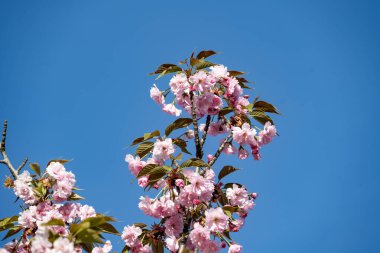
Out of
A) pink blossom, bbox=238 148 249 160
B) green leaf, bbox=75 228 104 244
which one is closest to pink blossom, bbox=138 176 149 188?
pink blossom, bbox=238 148 249 160

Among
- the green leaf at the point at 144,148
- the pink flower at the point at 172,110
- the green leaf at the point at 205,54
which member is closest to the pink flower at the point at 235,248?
the green leaf at the point at 144,148

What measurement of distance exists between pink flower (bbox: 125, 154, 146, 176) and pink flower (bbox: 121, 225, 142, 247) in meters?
0.60

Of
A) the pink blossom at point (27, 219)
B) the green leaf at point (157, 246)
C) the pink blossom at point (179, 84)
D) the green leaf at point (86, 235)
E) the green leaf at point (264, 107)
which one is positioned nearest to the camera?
the green leaf at point (86, 235)

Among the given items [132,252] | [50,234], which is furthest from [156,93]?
[50,234]

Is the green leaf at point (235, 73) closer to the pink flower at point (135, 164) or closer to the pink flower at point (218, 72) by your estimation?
the pink flower at point (218, 72)

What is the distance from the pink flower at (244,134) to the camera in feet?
12.9

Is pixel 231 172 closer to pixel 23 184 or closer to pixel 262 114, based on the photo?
pixel 262 114

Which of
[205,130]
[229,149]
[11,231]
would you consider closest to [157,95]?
[205,130]

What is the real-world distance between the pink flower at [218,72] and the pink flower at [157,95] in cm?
67

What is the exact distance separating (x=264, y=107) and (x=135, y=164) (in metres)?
1.43

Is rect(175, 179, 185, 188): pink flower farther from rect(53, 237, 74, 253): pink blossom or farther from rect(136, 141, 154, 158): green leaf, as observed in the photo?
rect(53, 237, 74, 253): pink blossom

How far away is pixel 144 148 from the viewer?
13.3ft

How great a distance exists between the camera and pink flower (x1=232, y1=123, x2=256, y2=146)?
393 cm

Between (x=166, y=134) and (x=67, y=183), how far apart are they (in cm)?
106
